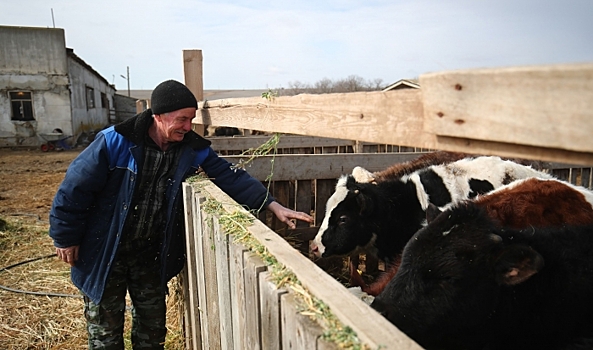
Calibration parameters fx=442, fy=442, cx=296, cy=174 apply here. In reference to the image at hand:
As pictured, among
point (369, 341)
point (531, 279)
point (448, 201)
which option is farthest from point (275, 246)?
point (448, 201)

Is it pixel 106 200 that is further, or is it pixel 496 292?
pixel 106 200

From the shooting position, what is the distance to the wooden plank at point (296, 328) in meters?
1.21

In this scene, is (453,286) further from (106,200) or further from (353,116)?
(106,200)

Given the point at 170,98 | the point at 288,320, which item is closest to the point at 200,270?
the point at 170,98

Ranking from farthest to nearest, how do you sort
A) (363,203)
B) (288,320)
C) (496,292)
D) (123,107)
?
1. (123,107)
2. (363,203)
3. (496,292)
4. (288,320)

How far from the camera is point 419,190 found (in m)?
4.91

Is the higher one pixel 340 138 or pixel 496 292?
pixel 340 138

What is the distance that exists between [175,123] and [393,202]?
2.65 m

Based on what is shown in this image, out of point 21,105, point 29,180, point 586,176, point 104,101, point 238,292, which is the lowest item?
point 29,180

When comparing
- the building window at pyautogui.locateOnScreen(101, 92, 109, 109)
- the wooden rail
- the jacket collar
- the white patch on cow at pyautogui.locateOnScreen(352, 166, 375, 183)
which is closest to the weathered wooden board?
the jacket collar

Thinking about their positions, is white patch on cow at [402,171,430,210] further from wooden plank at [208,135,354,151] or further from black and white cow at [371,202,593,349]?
wooden plank at [208,135,354,151]

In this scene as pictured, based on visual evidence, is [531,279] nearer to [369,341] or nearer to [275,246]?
[275,246]

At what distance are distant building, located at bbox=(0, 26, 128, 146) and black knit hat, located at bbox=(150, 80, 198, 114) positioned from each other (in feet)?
81.7

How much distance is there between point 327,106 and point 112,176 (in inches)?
79.7
